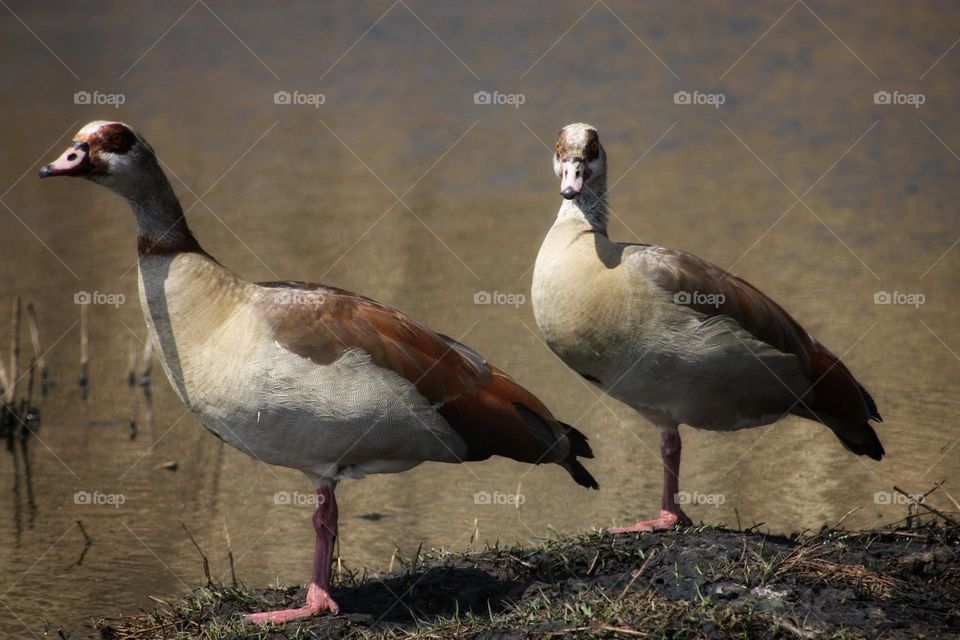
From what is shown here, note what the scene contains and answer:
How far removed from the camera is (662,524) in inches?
239

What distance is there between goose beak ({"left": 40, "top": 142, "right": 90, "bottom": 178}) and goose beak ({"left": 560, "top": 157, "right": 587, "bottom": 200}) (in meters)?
2.08

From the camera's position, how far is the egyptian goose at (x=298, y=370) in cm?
536

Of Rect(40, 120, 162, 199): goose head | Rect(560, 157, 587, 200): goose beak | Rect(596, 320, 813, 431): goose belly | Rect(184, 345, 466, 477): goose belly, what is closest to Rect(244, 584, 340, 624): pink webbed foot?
Rect(184, 345, 466, 477): goose belly

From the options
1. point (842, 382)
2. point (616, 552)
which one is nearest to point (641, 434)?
point (842, 382)

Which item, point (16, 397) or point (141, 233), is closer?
point (141, 233)

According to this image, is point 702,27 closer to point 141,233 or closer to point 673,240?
point 673,240

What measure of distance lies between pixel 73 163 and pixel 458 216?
800 cm

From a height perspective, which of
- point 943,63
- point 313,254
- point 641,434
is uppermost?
point 943,63

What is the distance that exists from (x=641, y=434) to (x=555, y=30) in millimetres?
8897

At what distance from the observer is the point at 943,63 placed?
16562 mm

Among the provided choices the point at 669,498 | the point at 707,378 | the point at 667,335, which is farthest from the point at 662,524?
the point at 667,335

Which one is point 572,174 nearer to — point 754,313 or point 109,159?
point 754,313

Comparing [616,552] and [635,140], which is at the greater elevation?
[635,140]

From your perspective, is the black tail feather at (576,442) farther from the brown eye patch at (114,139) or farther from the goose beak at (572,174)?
the brown eye patch at (114,139)
